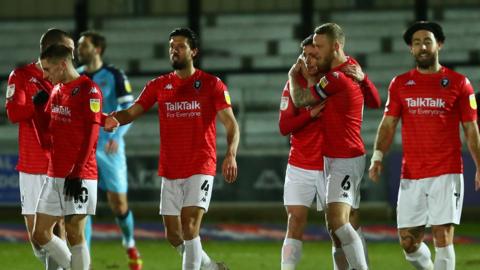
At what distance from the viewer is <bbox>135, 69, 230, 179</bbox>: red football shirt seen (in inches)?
336

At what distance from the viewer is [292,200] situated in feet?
28.2

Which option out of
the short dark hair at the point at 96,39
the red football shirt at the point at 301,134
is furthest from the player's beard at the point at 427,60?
the short dark hair at the point at 96,39

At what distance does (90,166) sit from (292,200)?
158 cm

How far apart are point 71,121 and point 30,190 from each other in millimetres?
1005

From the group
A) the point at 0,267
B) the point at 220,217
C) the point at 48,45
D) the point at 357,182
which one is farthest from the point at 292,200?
the point at 220,217

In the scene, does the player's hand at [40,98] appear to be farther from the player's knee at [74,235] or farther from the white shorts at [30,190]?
the player's knee at [74,235]

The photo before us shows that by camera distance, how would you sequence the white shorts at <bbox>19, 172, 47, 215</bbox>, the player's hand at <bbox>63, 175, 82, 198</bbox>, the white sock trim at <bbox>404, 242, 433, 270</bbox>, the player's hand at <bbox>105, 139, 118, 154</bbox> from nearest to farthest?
the player's hand at <bbox>63, 175, 82, 198</bbox> < the white sock trim at <bbox>404, 242, 433, 270</bbox> < the white shorts at <bbox>19, 172, 47, 215</bbox> < the player's hand at <bbox>105, 139, 118, 154</bbox>

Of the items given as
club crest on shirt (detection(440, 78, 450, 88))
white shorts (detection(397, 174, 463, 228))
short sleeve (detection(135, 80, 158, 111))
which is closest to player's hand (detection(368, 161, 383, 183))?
white shorts (detection(397, 174, 463, 228))

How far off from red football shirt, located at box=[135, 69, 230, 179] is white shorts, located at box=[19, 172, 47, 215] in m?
1.06

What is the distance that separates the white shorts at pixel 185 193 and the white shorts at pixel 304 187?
2.04 ft

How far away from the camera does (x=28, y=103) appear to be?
8.78 m

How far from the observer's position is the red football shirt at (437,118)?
8234 mm

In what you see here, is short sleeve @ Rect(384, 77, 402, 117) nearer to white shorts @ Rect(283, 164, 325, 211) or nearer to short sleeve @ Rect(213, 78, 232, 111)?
white shorts @ Rect(283, 164, 325, 211)

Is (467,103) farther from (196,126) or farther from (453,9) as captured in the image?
(453,9)
